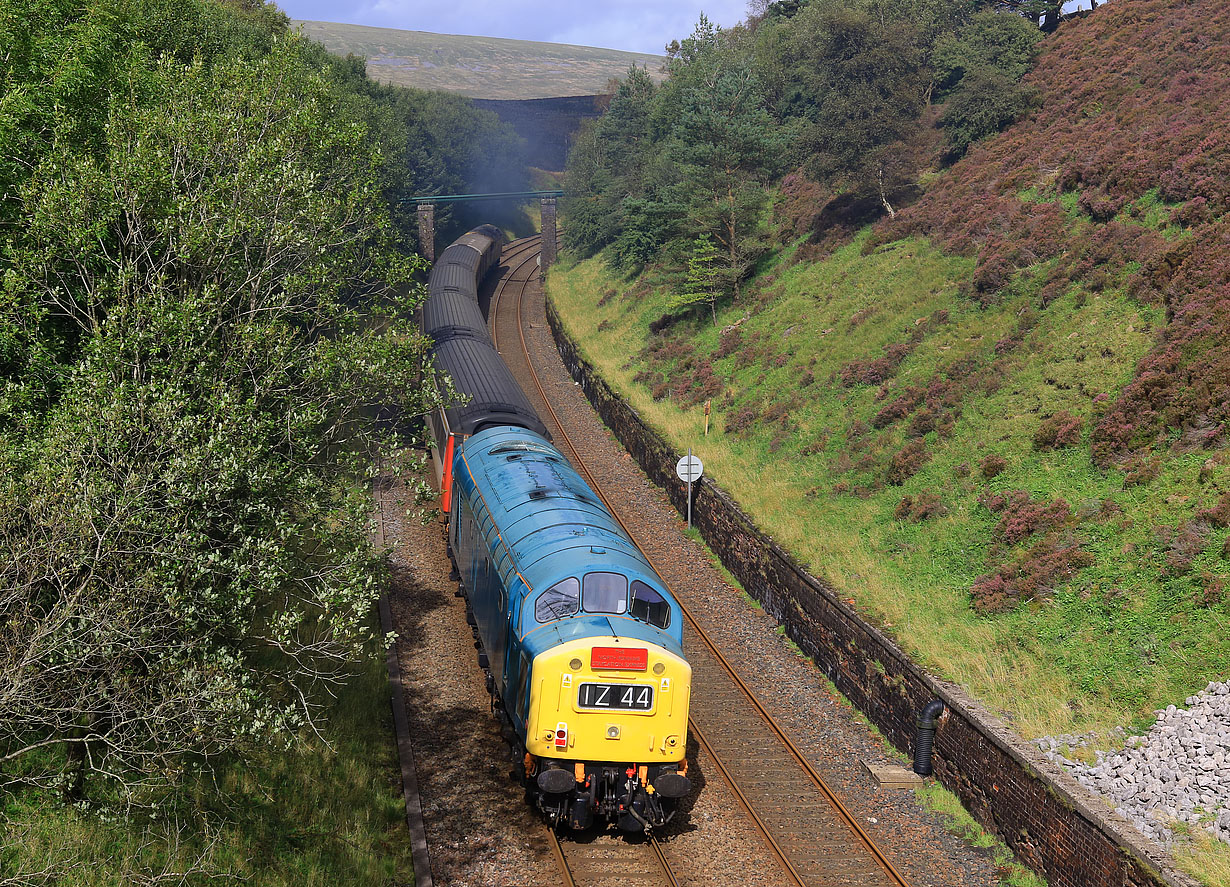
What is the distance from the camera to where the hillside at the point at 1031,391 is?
16062 mm

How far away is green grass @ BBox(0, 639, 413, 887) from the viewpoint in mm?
10391

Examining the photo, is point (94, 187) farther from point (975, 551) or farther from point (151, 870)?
point (975, 551)

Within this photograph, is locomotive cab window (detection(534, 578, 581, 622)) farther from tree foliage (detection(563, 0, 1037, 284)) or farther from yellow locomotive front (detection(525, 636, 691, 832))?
tree foliage (detection(563, 0, 1037, 284))

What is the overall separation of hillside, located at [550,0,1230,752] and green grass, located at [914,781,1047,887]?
176 cm

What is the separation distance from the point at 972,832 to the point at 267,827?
34.3ft

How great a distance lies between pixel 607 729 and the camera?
13000 millimetres

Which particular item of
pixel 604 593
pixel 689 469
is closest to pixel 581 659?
pixel 604 593

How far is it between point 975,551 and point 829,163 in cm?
2476

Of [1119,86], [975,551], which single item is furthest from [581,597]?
[1119,86]

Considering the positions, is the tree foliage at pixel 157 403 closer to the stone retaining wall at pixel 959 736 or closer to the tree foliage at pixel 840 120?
the stone retaining wall at pixel 959 736

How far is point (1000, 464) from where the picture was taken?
21344 millimetres

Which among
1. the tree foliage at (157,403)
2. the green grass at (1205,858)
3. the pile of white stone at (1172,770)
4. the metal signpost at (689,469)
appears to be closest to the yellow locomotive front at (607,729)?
the tree foliage at (157,403)

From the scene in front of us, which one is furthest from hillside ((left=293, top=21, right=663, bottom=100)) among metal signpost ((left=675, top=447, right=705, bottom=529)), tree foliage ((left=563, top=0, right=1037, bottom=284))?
metal signpost ((left=675, top=447, right=705, bottom=529))

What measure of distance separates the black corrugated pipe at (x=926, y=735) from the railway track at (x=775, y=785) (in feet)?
5.50
